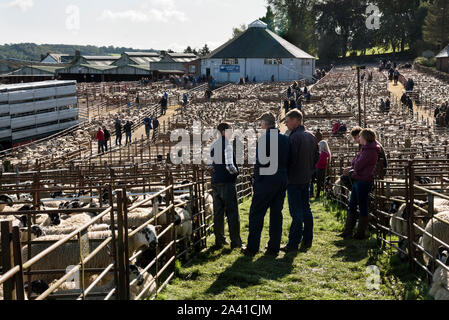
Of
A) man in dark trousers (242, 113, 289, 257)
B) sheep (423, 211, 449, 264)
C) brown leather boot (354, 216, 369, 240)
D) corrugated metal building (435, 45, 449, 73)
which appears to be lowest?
brown leather boot (354, 216, 369, 240)

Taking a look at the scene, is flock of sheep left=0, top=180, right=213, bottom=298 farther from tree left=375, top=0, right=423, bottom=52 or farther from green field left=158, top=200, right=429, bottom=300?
tree left=375, top=0, right=423, bottom=52

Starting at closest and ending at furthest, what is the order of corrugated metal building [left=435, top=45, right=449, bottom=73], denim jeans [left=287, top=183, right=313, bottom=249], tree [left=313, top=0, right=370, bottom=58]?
denim jeans [left=287, top=183, right=313, bottom=249] < corrugated metal building [left=435, top=45, right=449, bottom=73] < tree [left=313, top=0, right=370, bottom=58]

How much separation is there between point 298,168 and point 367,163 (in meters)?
1.10

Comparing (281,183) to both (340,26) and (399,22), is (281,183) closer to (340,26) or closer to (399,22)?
(399,22)

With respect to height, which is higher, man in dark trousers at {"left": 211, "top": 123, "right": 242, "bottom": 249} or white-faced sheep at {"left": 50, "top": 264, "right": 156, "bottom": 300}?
man in dark trousers at {"left": 211, "top": 123, "right": 242, "bottom": 249}

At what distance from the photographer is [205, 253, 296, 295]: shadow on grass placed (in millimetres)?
6879

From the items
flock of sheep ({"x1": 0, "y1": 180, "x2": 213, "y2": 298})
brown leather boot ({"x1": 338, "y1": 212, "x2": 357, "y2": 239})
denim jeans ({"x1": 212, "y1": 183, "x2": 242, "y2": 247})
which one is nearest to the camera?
flock of sheep ({"x1": 0, "y1": 180, "x2": 213, "y2": 298})

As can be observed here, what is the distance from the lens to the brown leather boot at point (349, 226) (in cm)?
914

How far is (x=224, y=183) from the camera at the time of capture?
8484mm

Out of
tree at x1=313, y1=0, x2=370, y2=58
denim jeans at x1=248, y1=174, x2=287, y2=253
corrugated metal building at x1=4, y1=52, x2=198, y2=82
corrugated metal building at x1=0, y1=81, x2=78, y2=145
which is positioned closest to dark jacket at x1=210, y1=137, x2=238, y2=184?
denim jeans at x1=248, y1=174, x2=287, y2=253

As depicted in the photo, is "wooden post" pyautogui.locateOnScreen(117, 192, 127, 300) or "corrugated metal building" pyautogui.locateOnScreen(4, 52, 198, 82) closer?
"wooden post" pyautogui.locateOnScreen(117, 192, 127, 300)

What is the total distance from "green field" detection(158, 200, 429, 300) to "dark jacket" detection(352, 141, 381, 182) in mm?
1020

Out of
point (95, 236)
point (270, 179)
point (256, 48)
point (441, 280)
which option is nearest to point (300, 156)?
point (270, 179)

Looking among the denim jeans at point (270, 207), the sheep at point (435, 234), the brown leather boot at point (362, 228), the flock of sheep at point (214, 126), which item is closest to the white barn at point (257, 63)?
the flock of sheep at point (214, 126)
